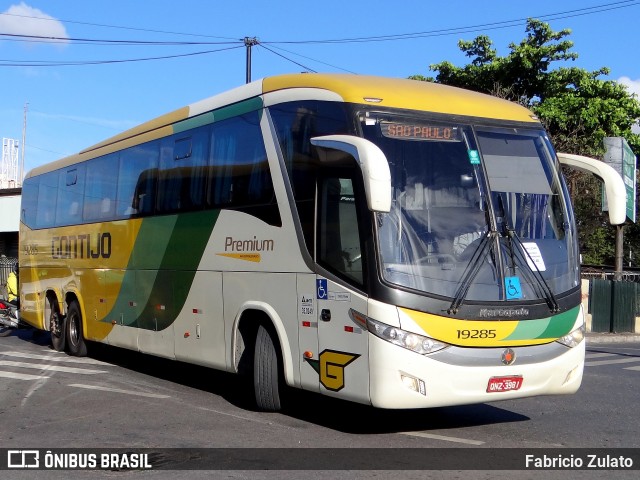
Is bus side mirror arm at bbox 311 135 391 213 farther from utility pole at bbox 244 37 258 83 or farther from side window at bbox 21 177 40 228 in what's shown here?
utility pole at bbox 244 37 258 83

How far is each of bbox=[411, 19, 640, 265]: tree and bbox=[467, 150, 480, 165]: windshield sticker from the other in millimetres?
23721

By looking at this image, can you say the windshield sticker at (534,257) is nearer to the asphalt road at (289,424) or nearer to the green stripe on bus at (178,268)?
the asphalt road at (289,424)

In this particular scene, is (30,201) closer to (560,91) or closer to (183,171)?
(183,171)

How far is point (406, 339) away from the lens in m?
7.48

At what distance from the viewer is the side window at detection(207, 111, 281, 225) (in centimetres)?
936

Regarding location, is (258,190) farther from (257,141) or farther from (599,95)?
(599,95)

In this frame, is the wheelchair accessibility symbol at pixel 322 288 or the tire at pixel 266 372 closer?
the wheelchair accessibility symbol at pixel 322 288

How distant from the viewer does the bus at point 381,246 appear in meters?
7.58

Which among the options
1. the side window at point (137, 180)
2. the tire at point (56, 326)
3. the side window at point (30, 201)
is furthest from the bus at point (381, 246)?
the side window at point (30, 201)

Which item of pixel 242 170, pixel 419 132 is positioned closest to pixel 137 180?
pixel 242 170

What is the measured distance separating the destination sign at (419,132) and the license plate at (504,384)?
7.78 feet

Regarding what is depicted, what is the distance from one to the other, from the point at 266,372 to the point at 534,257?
10.6 ft

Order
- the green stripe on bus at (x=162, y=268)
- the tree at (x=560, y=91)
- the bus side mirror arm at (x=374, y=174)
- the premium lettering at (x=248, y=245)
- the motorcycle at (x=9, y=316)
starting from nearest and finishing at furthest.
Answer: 1. the bus side mirror arm at (x=374, y=174)
2. the premium lettering at (x=248, y=245)
3. the green stripe on bus at (x=162, y=268)
4. the motorcycle at (x=9, y=316)
5. the tree at (x=560, y=91)

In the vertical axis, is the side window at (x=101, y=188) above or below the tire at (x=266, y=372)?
above
